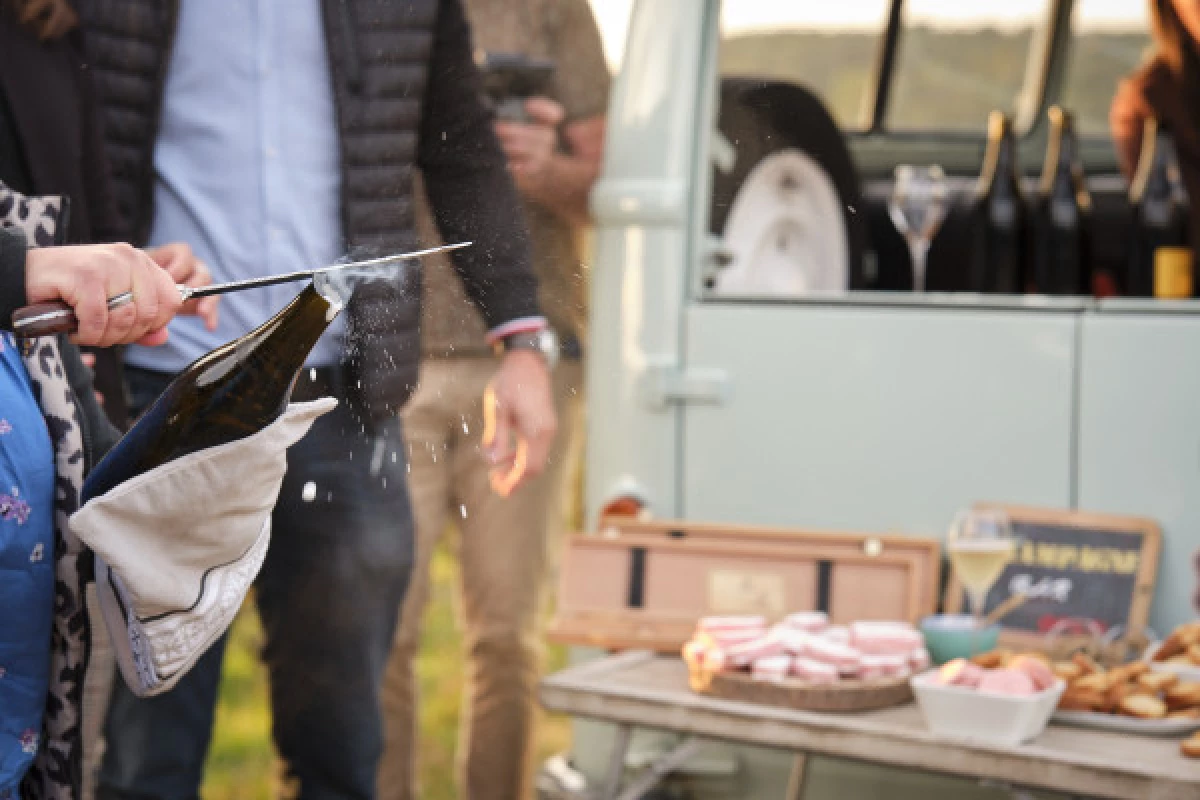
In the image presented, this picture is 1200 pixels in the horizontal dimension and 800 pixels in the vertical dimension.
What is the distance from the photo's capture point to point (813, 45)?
3.33 m

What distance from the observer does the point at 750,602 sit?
251 cm

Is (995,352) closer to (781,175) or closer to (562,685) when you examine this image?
(781,175)

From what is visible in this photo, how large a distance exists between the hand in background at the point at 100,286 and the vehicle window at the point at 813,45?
5.45ft

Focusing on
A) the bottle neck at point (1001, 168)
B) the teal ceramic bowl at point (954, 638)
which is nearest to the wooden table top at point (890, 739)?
the teal ceramic bowl at point (954, 638)

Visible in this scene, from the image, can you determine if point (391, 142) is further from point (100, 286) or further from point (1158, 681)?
point (1158, 681)

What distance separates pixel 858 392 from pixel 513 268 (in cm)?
101

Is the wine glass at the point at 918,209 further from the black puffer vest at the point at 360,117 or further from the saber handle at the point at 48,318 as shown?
the saber handle at the point at 48,318

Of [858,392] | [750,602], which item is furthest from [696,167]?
[750,602]

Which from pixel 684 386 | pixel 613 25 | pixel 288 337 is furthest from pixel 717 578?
pixel 288 337

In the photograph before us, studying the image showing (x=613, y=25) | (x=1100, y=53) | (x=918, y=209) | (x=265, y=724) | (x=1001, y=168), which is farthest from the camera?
(x=265, y=724)

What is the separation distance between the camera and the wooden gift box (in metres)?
2.45

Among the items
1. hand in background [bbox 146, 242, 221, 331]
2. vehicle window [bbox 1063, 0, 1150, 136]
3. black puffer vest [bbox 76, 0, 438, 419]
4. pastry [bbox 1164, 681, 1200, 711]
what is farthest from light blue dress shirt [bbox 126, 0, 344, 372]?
vehicle window [bbox 1063, 0, 1150, 136]

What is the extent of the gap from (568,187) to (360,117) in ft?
2.34

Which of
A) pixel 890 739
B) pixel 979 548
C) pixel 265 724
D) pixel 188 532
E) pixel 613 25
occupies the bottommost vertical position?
pixel 265 724
